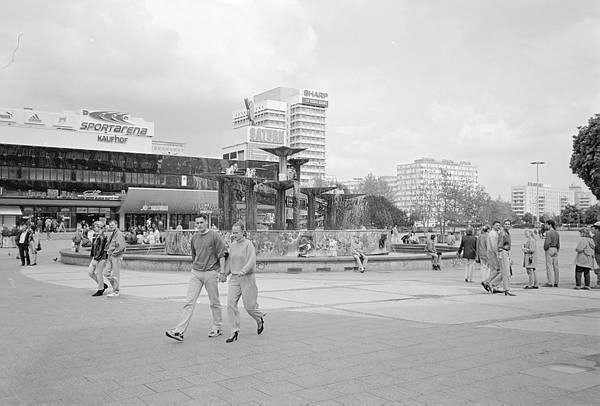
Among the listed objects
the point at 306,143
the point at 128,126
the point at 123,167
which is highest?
the point at 306,143

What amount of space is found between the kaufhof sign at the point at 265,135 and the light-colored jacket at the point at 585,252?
110m

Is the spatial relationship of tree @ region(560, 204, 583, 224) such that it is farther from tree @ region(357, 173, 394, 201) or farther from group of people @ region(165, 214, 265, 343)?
group of people @ region(165, 214, 265, 343)

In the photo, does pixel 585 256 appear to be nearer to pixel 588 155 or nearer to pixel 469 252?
pixel 469 252

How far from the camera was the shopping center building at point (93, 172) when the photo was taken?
7056 centimetres

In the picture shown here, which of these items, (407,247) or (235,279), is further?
(407,247)

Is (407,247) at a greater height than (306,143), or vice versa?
(306,143)

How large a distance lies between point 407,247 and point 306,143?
15474cm

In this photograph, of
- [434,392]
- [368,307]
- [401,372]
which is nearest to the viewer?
[434,392]

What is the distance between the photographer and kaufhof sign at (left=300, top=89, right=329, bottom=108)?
181m

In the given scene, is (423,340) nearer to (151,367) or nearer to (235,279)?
(235,279)

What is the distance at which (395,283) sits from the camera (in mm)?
16062

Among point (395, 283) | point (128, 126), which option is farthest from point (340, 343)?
point (128, 126)

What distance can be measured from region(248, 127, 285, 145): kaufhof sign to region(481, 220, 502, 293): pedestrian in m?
110

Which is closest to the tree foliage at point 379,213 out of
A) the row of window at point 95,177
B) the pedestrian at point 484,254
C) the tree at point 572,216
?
the row of window at point 95,177
